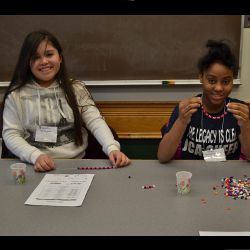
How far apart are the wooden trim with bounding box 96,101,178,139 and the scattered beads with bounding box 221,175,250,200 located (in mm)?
1122

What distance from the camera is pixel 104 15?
2377mm

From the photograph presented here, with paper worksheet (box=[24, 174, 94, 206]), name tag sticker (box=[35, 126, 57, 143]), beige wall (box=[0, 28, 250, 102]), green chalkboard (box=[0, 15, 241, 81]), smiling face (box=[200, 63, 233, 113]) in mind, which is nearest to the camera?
paper worksheet (box=[24, 174, 94, 206])

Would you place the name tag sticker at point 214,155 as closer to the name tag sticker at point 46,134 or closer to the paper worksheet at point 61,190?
the paper worksheet at point 61,190

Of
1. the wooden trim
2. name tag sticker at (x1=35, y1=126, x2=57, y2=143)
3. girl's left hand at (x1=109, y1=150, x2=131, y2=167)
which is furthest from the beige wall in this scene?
girl's left hand at (x1=109, y1=150, x2=131, y2=167)

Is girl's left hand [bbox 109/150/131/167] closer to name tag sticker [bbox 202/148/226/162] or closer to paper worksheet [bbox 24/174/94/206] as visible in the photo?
paper worksheet [bbox 24/174/94/206]

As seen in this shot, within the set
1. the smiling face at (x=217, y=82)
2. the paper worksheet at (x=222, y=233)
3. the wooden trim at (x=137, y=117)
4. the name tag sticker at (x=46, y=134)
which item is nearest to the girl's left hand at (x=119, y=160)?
the name tag sticker at (x=46, y=134)

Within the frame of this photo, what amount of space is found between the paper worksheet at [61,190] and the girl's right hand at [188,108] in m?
0.50

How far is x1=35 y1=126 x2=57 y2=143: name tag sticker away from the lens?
1965 mm

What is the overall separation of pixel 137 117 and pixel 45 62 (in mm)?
889

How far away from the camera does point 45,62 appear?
6.44ft

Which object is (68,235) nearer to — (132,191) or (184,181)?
(132,191)

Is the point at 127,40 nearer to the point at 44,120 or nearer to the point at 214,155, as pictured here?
the point at 44,120

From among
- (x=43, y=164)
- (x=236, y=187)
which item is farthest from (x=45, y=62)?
(x=236, y=187)
